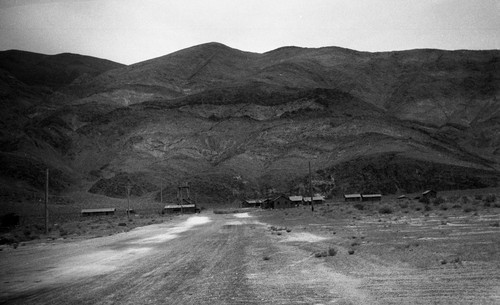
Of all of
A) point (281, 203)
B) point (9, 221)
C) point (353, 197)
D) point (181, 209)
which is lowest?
point (181, 209)

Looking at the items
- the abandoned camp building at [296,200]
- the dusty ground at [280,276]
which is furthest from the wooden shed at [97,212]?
the dusty ground at [280,276]

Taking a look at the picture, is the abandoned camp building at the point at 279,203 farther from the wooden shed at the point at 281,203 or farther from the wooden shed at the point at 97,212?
the wooden shed at the point at 97,212

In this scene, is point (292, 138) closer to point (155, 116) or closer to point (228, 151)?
point (228, 151)

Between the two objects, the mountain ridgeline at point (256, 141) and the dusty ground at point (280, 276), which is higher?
the mountain ridgeline at point (256, 141)

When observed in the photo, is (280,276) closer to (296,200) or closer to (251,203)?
(296,200)

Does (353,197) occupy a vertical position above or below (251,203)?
above

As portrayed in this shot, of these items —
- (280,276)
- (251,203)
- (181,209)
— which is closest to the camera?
(280,276)

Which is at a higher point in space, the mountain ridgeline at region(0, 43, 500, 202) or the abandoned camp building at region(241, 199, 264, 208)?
the mountain ridgeline at region(0, 43, 500, 202)

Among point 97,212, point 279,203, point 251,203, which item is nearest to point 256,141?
point 251,203

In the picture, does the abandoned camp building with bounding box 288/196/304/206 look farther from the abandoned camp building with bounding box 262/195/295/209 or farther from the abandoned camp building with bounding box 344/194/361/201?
the abandoned camp building with bounding box 344/194/361/201

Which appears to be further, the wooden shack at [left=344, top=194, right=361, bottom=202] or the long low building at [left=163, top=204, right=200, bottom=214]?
the wooden shack at [left=344, top=194, right=361, bottom=202]

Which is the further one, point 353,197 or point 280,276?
point 353,197

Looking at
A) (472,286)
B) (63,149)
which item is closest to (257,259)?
(472,286)

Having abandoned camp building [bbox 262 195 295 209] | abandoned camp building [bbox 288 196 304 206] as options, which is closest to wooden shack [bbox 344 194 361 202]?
abandoned camp building [bbox 288 196 304 206]
